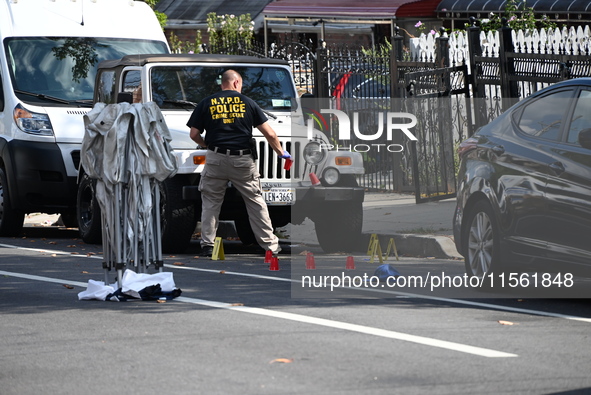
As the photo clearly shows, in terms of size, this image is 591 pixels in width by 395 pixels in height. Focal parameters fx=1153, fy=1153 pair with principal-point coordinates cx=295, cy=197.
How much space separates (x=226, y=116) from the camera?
1136 cm

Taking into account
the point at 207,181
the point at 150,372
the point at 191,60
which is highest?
the point at 191,60

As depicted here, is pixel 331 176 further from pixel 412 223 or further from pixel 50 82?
pixel 50 82

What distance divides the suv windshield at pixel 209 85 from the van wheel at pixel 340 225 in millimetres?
1338

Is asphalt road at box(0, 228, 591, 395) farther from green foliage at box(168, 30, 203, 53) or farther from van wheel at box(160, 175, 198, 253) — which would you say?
green foliage at box(168, 30, 203, 53)

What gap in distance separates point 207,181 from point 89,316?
12.3 ft

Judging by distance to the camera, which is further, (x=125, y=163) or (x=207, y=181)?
(x=207, y=181)

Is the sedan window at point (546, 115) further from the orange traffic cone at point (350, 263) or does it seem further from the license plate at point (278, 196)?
the license plate at point (278, 196)

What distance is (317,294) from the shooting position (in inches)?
349

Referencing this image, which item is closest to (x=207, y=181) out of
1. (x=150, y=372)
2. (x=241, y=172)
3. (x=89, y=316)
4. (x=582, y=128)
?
(x=241, y=172)

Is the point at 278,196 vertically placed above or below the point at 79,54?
below

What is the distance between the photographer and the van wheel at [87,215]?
13.2 meters

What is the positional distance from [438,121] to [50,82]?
17.0ft

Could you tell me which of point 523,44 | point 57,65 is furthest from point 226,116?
point 523,44

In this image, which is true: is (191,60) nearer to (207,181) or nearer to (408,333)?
(207,181)
